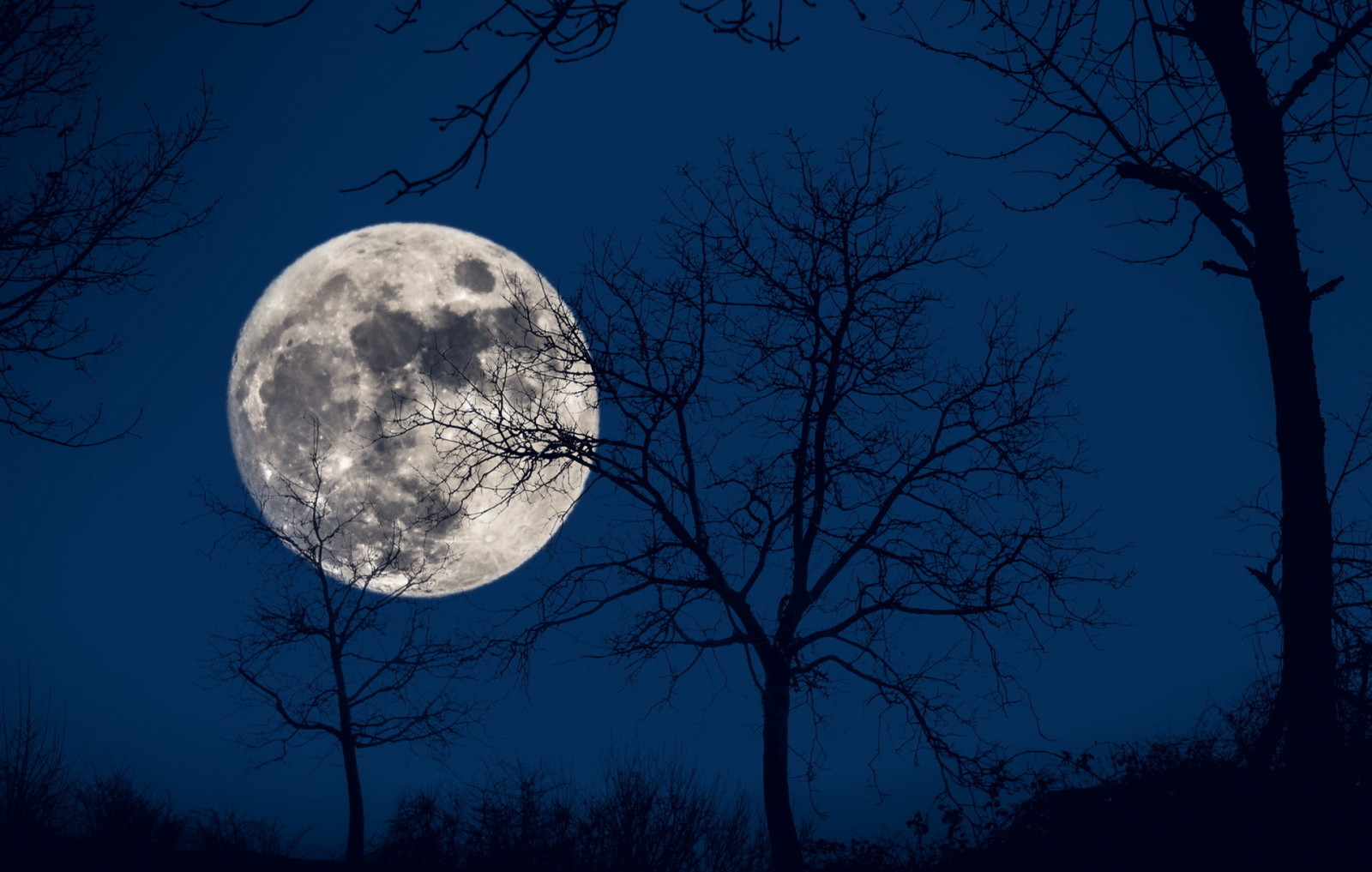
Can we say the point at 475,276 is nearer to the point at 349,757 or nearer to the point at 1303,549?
the point at 349,757

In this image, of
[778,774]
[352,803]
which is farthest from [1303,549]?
[352,803]

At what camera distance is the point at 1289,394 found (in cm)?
588

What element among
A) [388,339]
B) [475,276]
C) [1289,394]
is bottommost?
[1289,394]

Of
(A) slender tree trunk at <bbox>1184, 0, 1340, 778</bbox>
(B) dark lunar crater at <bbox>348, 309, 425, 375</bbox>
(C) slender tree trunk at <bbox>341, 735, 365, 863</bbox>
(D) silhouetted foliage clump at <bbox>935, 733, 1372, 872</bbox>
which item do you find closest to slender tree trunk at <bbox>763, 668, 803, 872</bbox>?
(D) silhouetted foliage clump at <bbox>935, 733, 1372, 872</bbox>

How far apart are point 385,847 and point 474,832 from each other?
12.4ft

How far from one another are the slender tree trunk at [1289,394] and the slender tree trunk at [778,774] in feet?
14.8

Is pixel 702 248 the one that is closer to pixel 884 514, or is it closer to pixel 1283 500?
pixel 884 514

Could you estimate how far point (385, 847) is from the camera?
11.2m

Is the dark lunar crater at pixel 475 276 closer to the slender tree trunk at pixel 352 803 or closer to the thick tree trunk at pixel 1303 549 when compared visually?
the slender tree trunk at pixel 352 803

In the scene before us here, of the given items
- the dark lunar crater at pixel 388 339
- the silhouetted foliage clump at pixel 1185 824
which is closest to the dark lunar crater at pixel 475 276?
the dark lunar crater at pixel 388 339

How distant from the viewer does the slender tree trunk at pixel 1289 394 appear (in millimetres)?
5582

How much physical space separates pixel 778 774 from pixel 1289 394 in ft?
19.3

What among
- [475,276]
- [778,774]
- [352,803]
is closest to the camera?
[778,774]

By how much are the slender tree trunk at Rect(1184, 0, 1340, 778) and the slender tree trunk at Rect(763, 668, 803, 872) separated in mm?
4509
